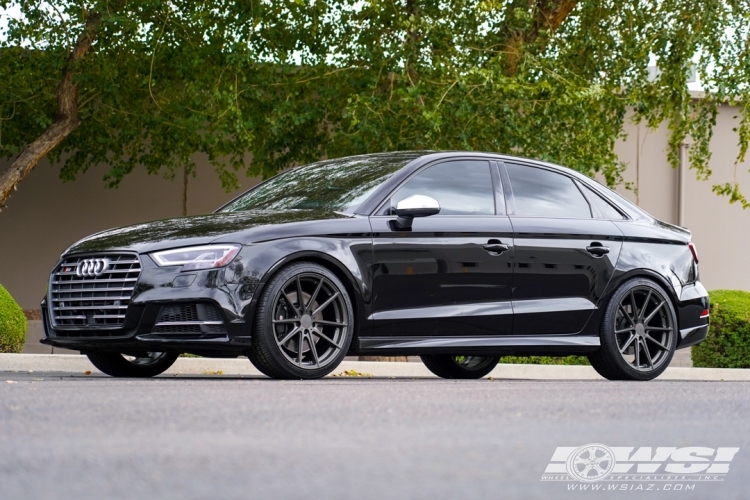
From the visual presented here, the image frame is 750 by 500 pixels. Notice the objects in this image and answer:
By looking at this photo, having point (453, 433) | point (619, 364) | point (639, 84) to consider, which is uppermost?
point (639, 84)

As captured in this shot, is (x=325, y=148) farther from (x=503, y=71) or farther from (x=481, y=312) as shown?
(x=481, y=312)

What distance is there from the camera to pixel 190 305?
7.09 m

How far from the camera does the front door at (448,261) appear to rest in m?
7.75

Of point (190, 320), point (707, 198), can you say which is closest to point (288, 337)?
point (190, 320)

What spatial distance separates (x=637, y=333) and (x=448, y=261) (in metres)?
1.91

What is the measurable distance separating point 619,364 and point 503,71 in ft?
22.0

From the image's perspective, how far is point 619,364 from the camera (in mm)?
8891

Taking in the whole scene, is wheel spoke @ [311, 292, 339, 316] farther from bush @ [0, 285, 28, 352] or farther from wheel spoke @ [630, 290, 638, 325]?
bush @ [0, 285, 28, 352]

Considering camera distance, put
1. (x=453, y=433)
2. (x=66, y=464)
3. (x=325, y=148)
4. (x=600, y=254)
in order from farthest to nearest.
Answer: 1. (x=325, y=148)
2. (x=600, y=254)
3. (x=453, y=433)
4. (x=66, y=464)

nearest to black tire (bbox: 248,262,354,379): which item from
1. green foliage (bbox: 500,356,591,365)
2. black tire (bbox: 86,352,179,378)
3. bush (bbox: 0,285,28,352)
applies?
black tire (bbox: 86,352,179,378)

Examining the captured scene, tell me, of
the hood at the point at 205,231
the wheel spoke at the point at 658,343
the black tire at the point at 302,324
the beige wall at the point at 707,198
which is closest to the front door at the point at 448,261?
the black tire at the point at 302,324

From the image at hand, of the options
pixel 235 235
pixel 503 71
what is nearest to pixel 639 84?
pixel 503 71

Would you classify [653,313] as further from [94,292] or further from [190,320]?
[94,292]

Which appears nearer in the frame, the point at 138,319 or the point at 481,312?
the point at 138,319
